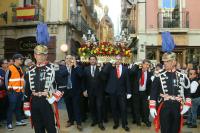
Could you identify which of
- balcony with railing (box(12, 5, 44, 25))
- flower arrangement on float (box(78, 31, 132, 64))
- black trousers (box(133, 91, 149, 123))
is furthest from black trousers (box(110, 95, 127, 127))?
balcony with railing (box(12, 5, 44, 25))

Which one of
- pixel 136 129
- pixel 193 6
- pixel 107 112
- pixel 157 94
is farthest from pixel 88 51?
pixel 193 6

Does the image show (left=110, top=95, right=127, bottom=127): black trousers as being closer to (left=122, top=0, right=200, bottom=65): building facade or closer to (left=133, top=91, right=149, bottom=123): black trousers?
(left=133, top=91, right=149, bottom=123): black trousers

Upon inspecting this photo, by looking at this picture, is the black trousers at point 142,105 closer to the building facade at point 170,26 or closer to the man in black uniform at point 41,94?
the man in black uniform at point 41,94

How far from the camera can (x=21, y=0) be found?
79.9ft

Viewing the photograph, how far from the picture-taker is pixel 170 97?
21.7 feet

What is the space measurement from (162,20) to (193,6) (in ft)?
7.15

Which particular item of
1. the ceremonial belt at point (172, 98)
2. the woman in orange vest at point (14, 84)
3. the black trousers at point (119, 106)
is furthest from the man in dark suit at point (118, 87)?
the ceremonial belt at point (172, 98)

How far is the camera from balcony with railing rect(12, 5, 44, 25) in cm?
2323

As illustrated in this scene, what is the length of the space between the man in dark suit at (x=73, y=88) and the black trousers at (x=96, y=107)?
1.50 feet

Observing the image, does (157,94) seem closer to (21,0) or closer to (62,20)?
(62,20)

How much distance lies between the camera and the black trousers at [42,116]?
21.5 feet

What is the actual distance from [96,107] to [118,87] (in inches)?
34.5

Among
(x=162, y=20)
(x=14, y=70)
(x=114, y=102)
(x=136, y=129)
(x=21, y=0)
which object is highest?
(x=21, y=0)

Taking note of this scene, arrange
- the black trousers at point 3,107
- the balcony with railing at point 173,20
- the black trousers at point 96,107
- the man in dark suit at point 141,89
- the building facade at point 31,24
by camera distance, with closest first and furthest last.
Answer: the black trousers at point 96,107 → the man in dark suit at point 141,89 → the black trousers at point 3,107 → the balcony with railing at point 173,20 → the building facade at point 31,24
